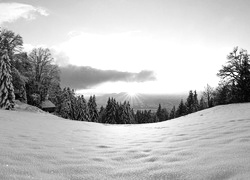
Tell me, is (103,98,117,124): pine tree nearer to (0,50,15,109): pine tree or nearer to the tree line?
the tree line

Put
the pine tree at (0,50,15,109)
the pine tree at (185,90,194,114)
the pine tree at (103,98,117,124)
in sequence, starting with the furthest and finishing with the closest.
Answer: the pine tree at (185,90,194,114)
the pine tree at (103,98,117,124)
the pine tree at (0,50,15,109)

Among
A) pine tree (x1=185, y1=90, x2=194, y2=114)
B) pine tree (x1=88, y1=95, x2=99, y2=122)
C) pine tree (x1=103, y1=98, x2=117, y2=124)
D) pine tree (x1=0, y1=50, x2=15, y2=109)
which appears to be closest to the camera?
pine tree (x1=0, y1=50, x2=15, y2=109)

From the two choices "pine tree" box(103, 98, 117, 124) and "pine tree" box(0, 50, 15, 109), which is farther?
"pine tree" box(103, 98, 117, 124)

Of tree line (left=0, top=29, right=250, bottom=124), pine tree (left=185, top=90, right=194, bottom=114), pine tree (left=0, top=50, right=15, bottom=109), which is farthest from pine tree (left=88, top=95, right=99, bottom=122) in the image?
pine tree (left=185, top=90, right=194, bottom=114)

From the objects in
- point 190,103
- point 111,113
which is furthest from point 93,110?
point 190,103

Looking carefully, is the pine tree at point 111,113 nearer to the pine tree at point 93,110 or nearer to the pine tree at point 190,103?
the pine tree at point 93,110

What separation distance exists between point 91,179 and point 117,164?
30.5 inches

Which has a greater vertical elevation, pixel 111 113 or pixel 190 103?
pixel 190 103

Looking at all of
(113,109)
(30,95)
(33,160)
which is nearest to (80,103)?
(113,109)

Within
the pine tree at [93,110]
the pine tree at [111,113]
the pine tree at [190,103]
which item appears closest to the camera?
the pine tree at [111,113]

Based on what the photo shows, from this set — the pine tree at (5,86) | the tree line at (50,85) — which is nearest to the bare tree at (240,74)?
the tree line at (50,85)

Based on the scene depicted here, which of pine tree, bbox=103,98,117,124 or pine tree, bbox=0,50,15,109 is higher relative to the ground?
pine tree, bbox=0,50,15,109

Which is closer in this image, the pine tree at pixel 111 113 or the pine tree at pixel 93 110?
the pine tree at pixel 111 113

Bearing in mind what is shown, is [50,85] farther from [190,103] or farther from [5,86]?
[190,103]
